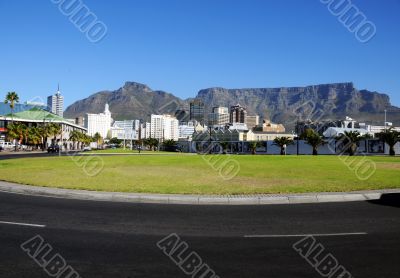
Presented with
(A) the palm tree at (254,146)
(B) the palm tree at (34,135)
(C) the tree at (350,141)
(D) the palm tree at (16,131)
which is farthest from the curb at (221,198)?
(B) the palm tree at (34,135)

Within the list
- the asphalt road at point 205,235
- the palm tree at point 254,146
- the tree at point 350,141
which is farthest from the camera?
the palm tree at point 254,146

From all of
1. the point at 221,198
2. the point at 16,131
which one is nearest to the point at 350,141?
the point at 221,198

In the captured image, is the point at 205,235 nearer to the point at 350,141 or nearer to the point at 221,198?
the point at 221,198

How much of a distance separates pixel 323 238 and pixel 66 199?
9.75 metres

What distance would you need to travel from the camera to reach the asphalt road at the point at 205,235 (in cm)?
641

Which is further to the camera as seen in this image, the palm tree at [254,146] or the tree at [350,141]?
the palm tree at [254,146]

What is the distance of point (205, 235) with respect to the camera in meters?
8.84

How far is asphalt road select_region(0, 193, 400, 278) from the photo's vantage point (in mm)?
6410

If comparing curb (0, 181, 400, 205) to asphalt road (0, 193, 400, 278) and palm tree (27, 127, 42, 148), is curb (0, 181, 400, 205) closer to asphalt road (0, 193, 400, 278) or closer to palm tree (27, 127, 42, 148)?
asphalt road (0, 193, 400, 278)

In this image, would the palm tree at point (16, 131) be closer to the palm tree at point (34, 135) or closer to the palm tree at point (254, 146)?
the palm tree at point (34, 135)

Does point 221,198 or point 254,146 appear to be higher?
point 221,198

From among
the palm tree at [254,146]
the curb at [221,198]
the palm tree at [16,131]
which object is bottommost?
the palm tree at [254,146]

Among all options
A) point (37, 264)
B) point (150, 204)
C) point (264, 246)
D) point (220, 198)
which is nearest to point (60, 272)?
point (37, 264)

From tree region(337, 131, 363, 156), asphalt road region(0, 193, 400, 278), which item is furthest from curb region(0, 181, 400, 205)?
tree region(337, 131, 363, 156)
